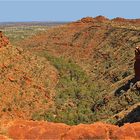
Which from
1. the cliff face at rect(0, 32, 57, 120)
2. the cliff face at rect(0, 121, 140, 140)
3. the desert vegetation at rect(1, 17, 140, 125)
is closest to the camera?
the cliff face at rect(0, 121, 140, 140)

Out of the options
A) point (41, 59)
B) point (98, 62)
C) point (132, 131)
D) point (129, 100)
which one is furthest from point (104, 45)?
point (132, 131)

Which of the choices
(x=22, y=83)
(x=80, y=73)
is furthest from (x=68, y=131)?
(x=80, y=73)

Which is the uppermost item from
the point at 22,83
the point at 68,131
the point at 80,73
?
the point at 68,131

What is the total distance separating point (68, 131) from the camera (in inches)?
750

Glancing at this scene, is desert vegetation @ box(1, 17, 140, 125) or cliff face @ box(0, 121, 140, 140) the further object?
desert vegetation @ box(1, 17, 140, 125)

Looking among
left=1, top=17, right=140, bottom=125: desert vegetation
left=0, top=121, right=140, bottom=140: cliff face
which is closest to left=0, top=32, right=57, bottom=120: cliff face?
left=1, top=17, right=140, bottom=125: desert vegetation

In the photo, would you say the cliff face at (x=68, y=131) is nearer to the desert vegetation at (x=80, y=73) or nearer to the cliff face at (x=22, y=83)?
the desert vegetation at (x=80, y=73)

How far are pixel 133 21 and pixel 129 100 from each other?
57707mm

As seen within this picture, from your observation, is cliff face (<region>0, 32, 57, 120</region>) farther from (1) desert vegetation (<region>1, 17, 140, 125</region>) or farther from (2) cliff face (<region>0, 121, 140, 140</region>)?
(2) cliff face (<region>0, 121, 140, 140</region>)

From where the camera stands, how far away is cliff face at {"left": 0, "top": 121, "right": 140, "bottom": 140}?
1861 cm

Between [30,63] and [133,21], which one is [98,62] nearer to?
[30,63]

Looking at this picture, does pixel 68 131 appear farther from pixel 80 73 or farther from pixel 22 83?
pixel 80 73

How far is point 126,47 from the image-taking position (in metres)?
72.0

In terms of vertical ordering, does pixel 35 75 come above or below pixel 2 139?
below
